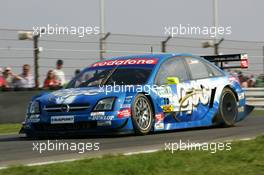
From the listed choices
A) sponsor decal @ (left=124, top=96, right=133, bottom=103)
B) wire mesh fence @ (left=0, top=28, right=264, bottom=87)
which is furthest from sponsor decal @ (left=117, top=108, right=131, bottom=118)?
wire mesh fence @ (left=0, top=28, right=264, bottom=87)

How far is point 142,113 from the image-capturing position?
966 cm

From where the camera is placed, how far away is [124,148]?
316 inches

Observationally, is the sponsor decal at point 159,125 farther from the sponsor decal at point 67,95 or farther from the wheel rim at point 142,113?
the sponsor decal at point 67,95

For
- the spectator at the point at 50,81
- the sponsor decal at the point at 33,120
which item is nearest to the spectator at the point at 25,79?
the spectator at the point at 50,81

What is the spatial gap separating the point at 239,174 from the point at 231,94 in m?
5.82

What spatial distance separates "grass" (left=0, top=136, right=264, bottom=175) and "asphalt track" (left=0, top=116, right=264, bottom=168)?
64 cm

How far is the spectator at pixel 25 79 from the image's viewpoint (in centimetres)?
1489

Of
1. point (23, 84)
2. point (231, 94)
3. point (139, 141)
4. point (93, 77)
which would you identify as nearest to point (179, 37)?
point (23, 84)

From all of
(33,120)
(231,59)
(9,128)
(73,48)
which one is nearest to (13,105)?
(9,128)

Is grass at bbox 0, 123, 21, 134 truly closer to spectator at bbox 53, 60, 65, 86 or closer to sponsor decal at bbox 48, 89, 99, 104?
spectator at bbox 53, 60, 65, 86

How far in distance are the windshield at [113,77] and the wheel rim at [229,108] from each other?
1855 mm

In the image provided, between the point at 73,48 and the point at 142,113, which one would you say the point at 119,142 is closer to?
the point at 142,113

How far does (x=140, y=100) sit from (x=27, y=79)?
19.6ft

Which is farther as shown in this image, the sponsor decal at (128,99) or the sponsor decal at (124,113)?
the sponsor decal at (128,99)
